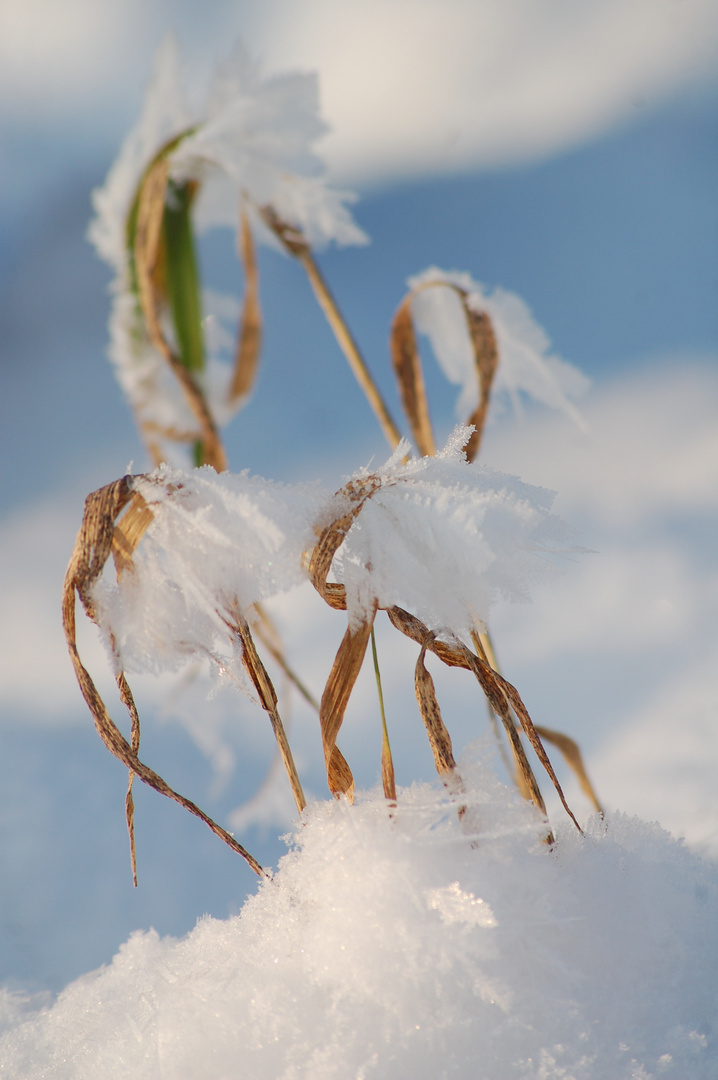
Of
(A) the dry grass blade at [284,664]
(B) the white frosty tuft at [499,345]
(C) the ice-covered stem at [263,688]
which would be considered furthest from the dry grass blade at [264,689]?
(B) the white frosty tuft at [499,345]

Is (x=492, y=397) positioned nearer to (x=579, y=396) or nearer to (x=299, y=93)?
(x=579, y=396)

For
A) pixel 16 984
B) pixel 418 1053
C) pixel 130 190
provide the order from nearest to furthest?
1. pixel 418 1053
2. pixel 16 984
3. pixel 130 190

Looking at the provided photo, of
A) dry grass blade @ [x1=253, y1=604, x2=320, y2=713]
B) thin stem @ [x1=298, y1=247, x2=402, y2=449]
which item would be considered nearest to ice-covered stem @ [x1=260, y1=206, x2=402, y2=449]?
thin stem @ [x1=298, y1=247, x2=402, y2=449]

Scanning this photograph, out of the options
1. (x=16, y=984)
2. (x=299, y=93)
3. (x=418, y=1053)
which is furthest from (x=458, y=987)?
(x=299, y=93)

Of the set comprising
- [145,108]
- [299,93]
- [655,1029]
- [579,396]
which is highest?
[145,108]

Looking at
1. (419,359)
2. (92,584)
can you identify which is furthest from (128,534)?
(419,359)

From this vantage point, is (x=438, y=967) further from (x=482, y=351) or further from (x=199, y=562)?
(x=482, y=351)
